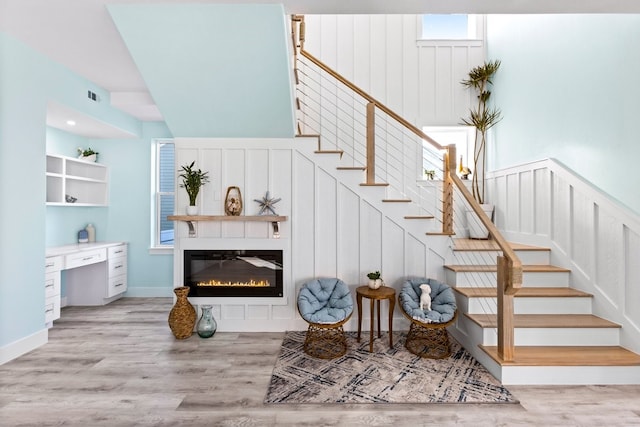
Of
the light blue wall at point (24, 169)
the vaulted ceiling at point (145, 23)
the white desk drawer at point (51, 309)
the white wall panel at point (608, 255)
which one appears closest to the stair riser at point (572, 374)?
the white wall panel at point (608, 255)

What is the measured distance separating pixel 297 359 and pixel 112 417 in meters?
1.47

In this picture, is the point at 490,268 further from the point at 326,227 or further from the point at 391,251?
the point at 326,227

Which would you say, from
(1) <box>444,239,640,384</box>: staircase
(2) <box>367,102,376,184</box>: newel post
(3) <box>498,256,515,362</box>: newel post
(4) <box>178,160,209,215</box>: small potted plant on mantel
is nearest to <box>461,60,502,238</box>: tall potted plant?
(1) <box>444,239,640,384</box>: staircase

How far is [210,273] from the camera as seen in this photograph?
12.8 feet

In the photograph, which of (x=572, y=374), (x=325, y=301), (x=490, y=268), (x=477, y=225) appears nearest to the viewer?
(x=572, y=374)

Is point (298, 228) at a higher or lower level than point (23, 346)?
higher

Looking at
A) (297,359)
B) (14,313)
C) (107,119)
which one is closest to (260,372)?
(297,359)

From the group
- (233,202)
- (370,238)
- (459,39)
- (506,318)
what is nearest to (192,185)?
(233,202)

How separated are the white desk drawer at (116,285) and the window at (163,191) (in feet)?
2.26

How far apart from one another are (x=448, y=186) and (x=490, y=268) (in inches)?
40.2

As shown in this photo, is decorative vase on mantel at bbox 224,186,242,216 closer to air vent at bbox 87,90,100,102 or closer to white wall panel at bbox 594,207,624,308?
air vent at bbox 87,90,100,102

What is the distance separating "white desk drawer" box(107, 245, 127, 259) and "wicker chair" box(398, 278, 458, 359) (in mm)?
4165

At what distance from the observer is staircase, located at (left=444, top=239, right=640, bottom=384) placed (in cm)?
262

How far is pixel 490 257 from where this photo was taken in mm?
3719
